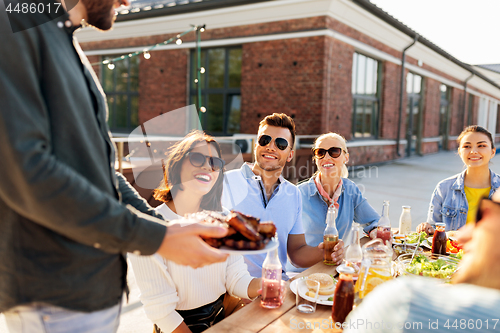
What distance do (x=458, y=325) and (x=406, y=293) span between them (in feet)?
0.37

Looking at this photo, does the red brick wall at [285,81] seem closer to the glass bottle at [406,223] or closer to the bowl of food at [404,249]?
the glass bottle at [406,223]

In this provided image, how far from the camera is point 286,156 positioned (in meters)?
2.94

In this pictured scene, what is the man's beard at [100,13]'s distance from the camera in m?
1.01

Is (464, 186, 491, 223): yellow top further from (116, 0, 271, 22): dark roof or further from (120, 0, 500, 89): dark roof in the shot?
(116, 0, 271, 22): dark roof

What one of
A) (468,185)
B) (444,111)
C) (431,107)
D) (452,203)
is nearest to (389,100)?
(431,107)

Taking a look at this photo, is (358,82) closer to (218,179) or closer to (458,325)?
(218,179)

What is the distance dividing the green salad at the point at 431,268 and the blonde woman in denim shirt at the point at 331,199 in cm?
94

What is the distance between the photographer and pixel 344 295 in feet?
4.82

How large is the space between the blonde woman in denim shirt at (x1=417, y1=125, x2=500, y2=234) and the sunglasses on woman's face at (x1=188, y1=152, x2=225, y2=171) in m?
2.35

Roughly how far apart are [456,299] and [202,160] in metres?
1.51

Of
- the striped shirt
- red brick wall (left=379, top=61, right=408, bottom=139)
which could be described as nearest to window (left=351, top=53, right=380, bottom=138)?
red brick wall (left=379, top=61, right=408, bottom=139)

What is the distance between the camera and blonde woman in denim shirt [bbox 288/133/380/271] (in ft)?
9.82

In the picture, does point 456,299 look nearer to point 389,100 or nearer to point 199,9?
point 199,9

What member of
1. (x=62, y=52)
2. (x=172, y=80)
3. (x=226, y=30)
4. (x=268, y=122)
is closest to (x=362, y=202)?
(x=268, y=122)
